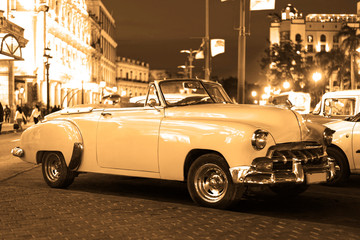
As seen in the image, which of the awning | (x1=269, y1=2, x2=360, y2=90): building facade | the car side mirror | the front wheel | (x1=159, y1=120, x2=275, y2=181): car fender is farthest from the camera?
(x1=269, y1=2, x2=360, y2=90): building facade

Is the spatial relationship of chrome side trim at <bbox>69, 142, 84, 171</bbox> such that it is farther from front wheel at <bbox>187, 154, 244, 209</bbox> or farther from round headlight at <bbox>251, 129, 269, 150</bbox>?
round headlight at <bbox>251, 129, 269, 150</bbox>

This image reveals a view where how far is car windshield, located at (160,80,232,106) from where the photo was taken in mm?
8516

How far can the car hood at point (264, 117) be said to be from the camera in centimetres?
735

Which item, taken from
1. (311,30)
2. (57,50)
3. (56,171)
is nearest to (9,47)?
(57,50)

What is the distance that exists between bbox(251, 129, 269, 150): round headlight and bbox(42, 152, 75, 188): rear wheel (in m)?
3.60

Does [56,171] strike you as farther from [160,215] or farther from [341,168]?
[341,168]

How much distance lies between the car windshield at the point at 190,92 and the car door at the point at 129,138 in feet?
1.24

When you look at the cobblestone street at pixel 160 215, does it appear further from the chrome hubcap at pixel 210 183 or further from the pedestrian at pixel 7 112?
the pedestrian at pixel 7 112

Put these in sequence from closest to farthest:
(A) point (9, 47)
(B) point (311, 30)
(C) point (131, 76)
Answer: (A) point (9, 47) < (C) point (131, 76) < (B) point (311, 30)

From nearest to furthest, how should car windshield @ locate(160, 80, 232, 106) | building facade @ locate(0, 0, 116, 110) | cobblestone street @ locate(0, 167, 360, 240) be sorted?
cobblestone street @ locate(0, 167, 360, 240)
car windshield @ locate(160, 80, 232, 106)
building facade @ locate(0, 0, 116, 110)

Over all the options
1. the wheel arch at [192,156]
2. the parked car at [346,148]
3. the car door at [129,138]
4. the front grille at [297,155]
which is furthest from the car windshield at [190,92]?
the parked car at [346,148]

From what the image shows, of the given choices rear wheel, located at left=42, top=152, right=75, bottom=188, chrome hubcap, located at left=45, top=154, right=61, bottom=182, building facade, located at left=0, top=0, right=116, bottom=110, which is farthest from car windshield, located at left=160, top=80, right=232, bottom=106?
building facade, located at left=0, top=0, right=116, bottom=110

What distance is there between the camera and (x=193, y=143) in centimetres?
765

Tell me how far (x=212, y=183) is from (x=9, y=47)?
1217 inches
